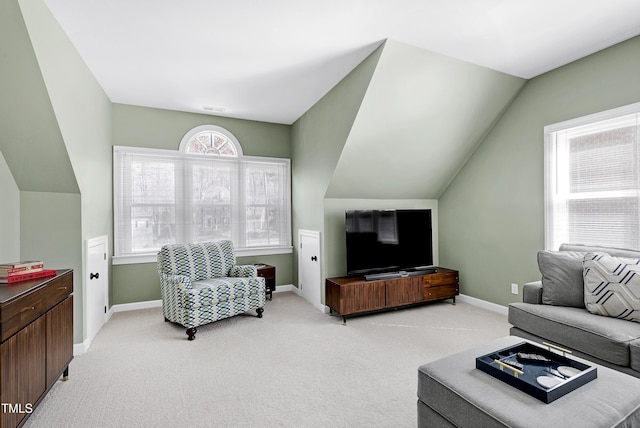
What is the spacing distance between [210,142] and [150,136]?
76 centimetres

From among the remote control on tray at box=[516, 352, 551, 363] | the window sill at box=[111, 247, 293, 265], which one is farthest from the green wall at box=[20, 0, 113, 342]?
the remote control on tray at box=[516, 352, 551, 363]

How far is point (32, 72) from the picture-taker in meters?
2.12

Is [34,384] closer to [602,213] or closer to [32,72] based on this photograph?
[32,72]

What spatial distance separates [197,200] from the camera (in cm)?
448

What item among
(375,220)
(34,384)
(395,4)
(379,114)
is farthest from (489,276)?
(34,384)

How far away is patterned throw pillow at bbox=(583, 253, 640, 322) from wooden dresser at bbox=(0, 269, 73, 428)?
11.5 ft

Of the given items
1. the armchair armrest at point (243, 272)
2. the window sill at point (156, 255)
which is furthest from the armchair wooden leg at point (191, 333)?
the window sill at point (156, 255)

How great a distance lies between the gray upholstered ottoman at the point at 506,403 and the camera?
1209mm

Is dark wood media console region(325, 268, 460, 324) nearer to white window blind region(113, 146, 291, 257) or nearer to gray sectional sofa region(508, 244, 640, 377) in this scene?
gray sectional sofa region(508, 244, 640, 377)

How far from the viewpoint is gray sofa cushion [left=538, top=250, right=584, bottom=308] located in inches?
96.3

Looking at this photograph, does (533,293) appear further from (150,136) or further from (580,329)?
(150,136)

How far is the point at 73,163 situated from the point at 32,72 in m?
0.76

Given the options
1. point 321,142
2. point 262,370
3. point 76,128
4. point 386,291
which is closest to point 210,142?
point 321,142

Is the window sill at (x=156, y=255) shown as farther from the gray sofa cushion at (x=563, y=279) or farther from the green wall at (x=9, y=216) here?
the gray sofa cushion at (x=563, y=279)
